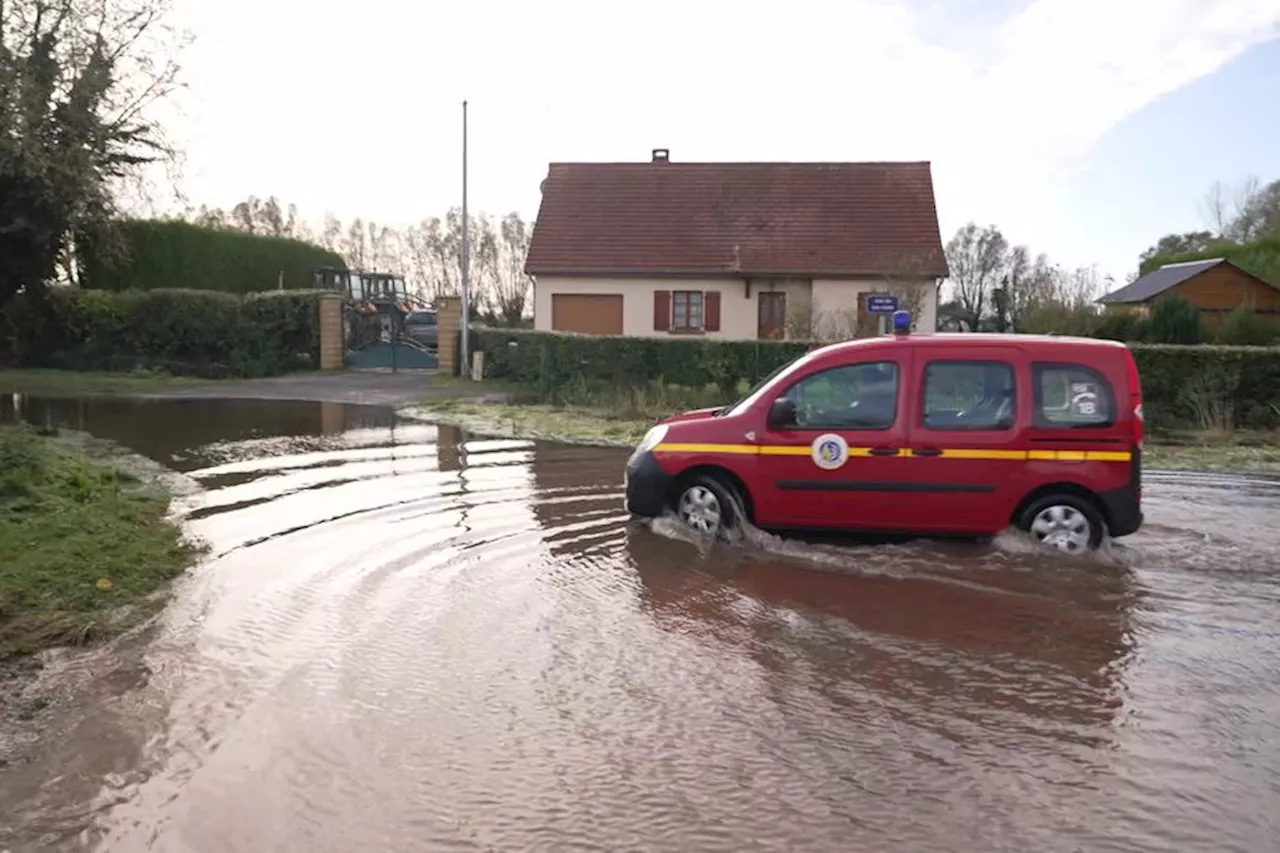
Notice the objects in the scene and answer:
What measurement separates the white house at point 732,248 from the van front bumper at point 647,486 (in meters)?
24.6

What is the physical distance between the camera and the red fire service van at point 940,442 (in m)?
8.68

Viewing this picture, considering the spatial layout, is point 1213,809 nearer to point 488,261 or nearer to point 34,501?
point 34,501

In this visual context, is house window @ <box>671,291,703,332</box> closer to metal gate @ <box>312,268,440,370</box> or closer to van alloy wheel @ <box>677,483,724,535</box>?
metal gate @ <box>312,268,440,370</box>

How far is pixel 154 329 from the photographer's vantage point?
3039 cm

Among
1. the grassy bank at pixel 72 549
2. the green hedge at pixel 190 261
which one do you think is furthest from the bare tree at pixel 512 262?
the grassy bank at pixel 72 549

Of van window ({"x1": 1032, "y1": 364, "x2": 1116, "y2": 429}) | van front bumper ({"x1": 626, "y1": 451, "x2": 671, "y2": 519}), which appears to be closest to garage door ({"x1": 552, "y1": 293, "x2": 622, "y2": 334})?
van front bumper ({"x1": 626, "y1": 451, "x2": 671, "y2": 519})

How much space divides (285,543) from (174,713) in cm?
390

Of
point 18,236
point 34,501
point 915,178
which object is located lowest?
point 34,501

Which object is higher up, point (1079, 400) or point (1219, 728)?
point (1079, 400)

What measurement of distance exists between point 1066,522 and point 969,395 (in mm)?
1235

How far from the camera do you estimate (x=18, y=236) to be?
1101 inches

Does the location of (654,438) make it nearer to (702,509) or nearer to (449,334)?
(702,509)

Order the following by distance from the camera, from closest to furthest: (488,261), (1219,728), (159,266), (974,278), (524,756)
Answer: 1. (524,756)
2. (1219,728)
3. (159,266)
4. (488,261)
5. (974,278)

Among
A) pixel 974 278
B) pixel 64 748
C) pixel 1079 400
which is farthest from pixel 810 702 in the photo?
pixel 974 278
